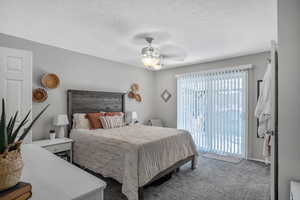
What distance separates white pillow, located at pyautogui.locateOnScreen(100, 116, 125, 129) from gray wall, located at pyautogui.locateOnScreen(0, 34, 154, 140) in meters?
0.87

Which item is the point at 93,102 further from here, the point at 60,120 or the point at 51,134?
the point at 51,134

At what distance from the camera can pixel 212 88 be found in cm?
434

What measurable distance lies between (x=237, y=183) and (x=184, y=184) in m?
0.91

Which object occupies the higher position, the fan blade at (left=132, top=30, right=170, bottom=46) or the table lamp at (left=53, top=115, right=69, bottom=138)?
the fan blade at (left=132, top=30, right=170, bottom=46)

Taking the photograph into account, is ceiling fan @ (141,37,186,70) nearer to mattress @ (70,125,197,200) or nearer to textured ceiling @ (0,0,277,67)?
textured ceiling @ (0,0,277,67)

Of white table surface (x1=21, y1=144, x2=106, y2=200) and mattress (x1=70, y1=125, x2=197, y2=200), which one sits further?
mattress (x1=70, y1=125, x2=197, y2=200)

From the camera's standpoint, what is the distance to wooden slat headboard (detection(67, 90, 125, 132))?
3.57 m

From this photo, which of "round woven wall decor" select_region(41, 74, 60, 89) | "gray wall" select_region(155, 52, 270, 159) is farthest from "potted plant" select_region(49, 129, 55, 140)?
"gray wall" select_region(155, 52, 270, 159)

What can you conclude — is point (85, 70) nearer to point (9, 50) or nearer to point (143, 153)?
point (9, 50)

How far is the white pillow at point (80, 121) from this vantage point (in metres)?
3.44

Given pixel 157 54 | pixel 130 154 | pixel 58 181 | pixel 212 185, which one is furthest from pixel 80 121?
pixel 212 185

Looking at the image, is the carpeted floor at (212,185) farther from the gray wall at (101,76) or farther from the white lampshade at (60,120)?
the white lampshade at (60,120)

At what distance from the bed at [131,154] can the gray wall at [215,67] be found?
164 cm

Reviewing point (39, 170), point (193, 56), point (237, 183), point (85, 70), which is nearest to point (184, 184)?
point (237, 183)
